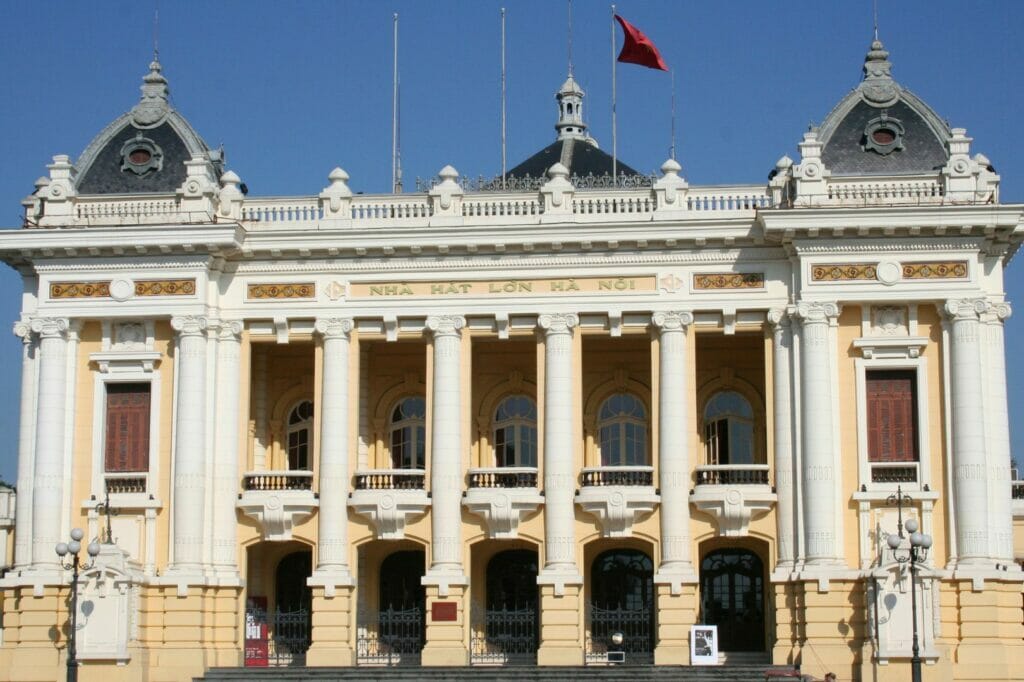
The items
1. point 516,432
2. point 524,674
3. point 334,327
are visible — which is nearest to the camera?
point 524,674

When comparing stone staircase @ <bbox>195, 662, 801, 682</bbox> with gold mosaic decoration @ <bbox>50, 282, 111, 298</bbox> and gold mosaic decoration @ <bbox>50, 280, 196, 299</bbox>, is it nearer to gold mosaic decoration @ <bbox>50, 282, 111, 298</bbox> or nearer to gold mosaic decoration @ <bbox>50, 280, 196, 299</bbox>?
gold mosaic decoration @ <bbox>50, 280, 196, 299</bbox>

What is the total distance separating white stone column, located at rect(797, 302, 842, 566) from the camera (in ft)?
150

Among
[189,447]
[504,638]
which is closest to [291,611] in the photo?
[189,447]

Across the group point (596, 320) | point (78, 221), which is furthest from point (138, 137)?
point (596, 320)

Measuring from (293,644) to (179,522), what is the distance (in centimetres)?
457

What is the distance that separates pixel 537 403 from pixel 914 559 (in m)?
12.1

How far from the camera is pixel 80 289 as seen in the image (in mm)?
48594

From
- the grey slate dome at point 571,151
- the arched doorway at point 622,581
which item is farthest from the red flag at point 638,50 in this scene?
the arched doorway at point 622,581

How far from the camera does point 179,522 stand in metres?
47.3

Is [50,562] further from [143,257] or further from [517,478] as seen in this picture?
[517,478]

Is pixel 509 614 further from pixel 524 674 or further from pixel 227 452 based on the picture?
pixel 227 452

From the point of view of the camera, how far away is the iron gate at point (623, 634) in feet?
155

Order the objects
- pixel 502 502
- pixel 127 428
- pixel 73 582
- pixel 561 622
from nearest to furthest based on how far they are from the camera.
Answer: pixel 73 582 → pixel 561 622 → pixel 502 502 → pixel 127 428

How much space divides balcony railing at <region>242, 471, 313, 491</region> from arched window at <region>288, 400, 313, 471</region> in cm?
337
